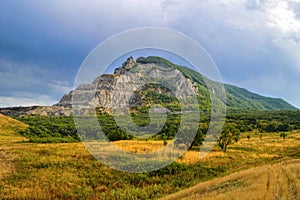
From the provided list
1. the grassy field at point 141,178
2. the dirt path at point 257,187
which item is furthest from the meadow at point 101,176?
the dirt path at point 257,187

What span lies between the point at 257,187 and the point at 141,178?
13.3 m

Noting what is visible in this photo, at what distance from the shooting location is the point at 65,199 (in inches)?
906

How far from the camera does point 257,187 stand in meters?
17.3

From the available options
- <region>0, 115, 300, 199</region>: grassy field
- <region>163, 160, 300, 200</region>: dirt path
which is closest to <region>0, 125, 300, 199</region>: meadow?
<region>0, 115, 300, 199</region>: grassy field

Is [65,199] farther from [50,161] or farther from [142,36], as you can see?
[142,36]

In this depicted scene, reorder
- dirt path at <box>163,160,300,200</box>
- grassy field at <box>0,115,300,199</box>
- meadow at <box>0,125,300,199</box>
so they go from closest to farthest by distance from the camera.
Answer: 1. dirt path at <box>163,160,300,200</box>
2. grassy field at <box>0,115,300,199</box>
3. meadow at <box>0,125,300,199</box>

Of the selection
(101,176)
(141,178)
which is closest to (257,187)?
(141,178)

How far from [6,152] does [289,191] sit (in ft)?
110

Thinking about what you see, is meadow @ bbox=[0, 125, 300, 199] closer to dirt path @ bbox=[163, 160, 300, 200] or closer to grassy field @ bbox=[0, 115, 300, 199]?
grassy field @ bbox=[0, 115, 300, 199]

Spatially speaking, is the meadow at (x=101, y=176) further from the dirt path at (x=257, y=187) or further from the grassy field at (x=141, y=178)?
the dirt path at (x=257, y=187)

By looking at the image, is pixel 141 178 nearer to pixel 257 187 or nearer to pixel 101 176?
pixel 101 176

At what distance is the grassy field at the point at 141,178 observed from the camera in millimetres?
19141

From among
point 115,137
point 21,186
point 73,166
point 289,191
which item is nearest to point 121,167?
point 73,166

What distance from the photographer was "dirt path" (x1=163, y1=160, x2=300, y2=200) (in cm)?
1560
